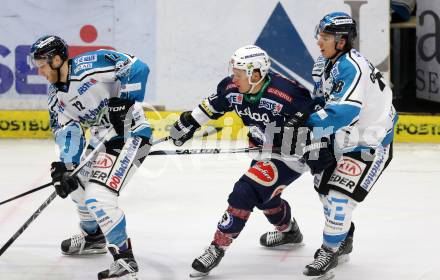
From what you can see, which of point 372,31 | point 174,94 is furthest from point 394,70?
point 174,94

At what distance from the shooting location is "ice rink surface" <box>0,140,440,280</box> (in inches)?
199

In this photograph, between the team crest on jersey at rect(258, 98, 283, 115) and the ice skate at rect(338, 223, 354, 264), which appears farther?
the ice skate at rect(338, 223, 354, 264)

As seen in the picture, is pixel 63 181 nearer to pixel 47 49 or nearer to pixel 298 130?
pixel 47 49

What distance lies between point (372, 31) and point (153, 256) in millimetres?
3842

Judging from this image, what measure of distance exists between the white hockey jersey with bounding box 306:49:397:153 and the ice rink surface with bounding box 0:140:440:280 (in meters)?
0.75

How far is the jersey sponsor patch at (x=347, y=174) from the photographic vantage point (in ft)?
15.5

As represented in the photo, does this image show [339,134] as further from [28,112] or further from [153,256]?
[28,112]

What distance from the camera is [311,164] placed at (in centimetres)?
479

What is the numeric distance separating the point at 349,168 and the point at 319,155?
17 cm

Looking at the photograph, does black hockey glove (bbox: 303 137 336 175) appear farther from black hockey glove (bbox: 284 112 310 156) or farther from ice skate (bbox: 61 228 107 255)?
ice skate (bbox: 61 228 107 255)

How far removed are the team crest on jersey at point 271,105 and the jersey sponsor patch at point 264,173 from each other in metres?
0.29

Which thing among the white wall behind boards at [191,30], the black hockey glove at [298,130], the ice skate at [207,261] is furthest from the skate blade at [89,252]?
the white wall behind boards at [191,30]

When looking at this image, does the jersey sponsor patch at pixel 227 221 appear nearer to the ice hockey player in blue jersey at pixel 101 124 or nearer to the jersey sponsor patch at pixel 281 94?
the ice hockey player in blue jersey at pixel 101 124

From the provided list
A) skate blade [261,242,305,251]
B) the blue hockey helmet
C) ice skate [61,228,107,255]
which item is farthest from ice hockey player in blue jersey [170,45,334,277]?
ice skate [61,228,107,255]
